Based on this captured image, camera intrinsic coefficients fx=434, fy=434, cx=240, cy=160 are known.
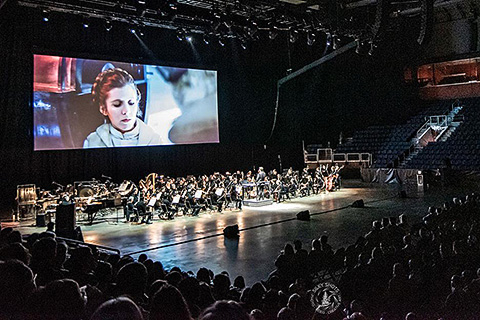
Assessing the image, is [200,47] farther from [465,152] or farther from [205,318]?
[205,318]

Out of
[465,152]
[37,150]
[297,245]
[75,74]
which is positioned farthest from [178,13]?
[465,152]

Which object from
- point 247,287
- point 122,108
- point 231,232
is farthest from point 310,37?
point 247,287

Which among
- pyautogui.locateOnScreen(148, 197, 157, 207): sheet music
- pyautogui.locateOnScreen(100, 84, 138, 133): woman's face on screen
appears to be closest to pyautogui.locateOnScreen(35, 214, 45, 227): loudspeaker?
pyautogui.locateOnScreen(148, 197, 157, 207): sheet music

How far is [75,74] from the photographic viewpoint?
47.1ft


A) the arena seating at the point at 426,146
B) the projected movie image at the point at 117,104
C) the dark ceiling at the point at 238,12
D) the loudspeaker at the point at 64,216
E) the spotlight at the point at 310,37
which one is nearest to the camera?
the loudspeaker at the point at 64,216

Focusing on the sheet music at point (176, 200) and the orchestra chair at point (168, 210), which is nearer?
the sheet music at point (176, 200)

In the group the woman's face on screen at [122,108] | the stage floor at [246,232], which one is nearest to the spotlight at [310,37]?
the stage floor at [246,232]

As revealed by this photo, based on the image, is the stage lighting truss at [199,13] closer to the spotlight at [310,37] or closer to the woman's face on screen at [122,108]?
the spotlight at [310,37]

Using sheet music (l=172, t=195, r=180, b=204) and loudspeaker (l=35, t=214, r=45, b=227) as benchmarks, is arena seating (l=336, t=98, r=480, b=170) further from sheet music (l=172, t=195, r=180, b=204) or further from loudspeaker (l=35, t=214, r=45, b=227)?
loudspeaker (l=35, t=214, r=45, b=227)

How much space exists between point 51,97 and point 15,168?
8.23ft

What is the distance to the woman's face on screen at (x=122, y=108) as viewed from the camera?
15.1 m

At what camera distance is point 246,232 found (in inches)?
410

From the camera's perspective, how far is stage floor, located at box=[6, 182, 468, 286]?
313 inches

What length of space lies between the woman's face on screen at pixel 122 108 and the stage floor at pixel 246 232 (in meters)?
4.00
